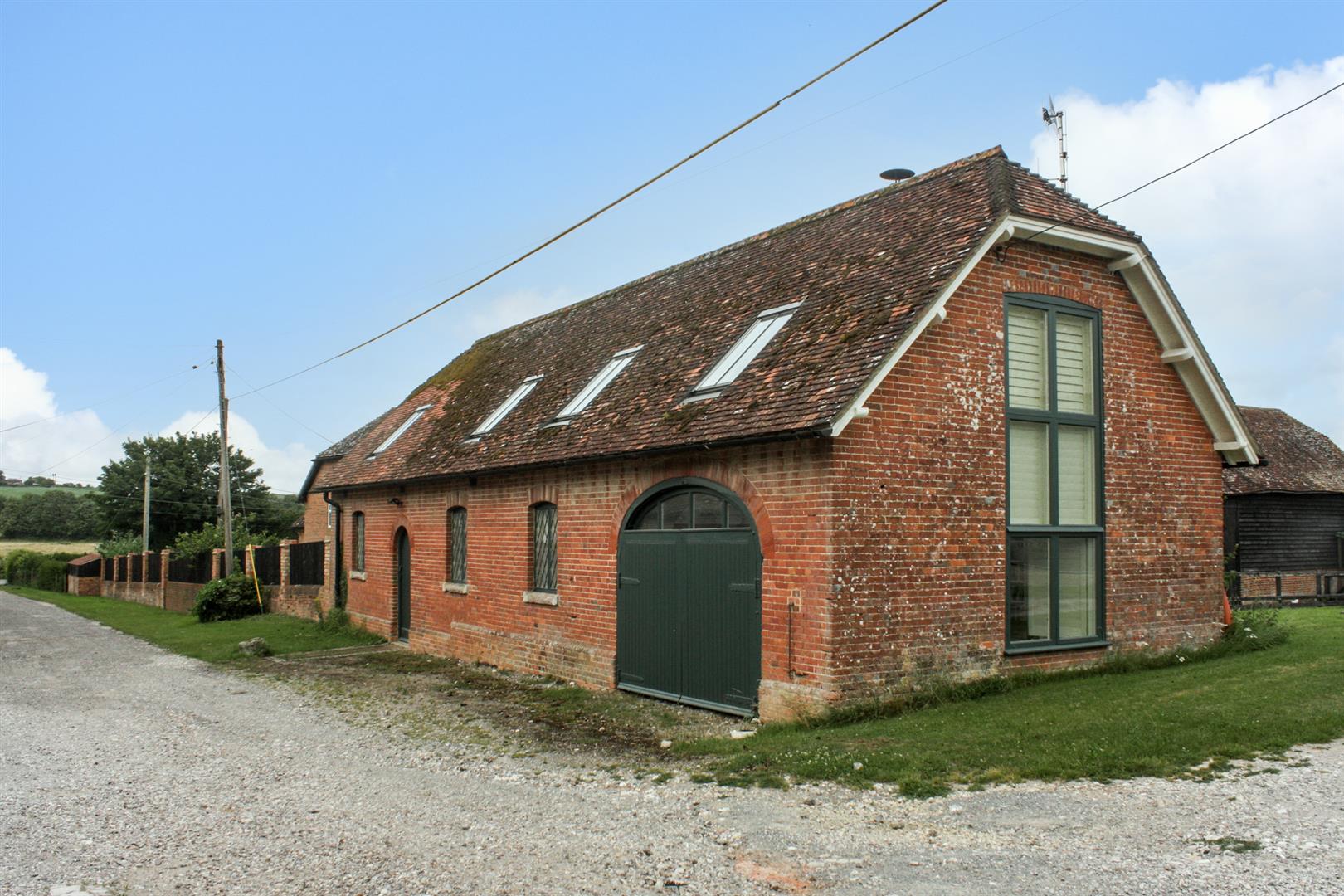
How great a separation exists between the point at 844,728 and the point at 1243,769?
336cm

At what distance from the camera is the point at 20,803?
8.28 m

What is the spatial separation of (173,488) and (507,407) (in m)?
54.5

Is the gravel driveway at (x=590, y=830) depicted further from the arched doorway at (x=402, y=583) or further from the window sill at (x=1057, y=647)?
the arched doorway at (x=402, y=583)

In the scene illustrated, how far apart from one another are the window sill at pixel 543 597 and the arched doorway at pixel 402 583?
5.94 metres

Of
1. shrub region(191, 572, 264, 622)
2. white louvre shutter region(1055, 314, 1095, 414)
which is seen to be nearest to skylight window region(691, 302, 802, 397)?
white louvre shutter region(1055, 314, 1095, 414)

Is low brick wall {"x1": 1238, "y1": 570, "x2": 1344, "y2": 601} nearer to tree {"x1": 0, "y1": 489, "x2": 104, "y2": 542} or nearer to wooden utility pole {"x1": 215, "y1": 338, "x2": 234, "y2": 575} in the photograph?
wooden utility pole {"x1": 215, "y1": 338, "x2": 234, "y2": 575}

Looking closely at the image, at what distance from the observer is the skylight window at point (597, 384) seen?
15.7m

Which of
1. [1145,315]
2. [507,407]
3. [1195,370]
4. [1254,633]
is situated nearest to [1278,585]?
[1254,633]

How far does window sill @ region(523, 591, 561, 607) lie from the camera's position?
14.9 m

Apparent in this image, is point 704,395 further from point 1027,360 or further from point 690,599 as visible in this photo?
point 1027,360

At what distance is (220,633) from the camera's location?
2408 cm

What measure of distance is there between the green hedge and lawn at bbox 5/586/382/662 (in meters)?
21.3

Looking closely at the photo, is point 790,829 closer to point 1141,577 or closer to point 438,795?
point 438,795

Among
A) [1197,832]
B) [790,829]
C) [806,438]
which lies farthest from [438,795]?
[1197,832]
